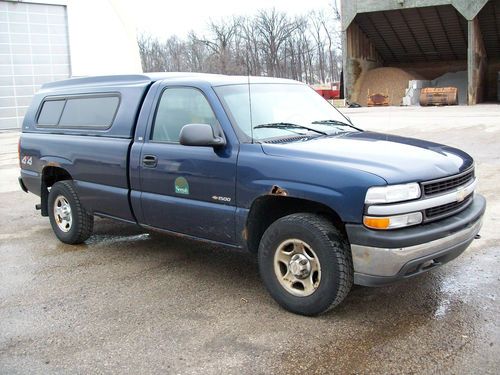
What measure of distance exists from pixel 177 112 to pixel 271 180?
136 centimetres

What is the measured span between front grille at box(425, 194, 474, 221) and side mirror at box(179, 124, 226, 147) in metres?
1.70

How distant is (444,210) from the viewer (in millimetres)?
3834

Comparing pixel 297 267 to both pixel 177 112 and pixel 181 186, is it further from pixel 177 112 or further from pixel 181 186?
pixel 177 112

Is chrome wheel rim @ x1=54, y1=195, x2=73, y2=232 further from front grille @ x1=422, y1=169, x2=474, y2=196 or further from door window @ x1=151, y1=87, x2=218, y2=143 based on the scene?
front grille @ x1=422, y1=169, x2=474, y2=196

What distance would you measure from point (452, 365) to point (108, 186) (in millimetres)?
3575

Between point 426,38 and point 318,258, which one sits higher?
point 426,38

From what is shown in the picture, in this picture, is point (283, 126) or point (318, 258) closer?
point (318, 258)

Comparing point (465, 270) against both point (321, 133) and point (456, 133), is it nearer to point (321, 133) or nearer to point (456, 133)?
point (321, 133)

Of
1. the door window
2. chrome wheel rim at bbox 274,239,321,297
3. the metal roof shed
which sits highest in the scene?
the metal roof shed

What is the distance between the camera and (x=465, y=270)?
4816 millimetres

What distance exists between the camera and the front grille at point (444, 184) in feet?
12.1

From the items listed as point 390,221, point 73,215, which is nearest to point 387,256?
point 390,221

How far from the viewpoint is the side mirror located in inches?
165

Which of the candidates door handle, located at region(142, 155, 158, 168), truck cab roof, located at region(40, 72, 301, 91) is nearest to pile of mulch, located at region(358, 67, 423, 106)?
truck cab roof, located at region(40, 72, 301, 91)
